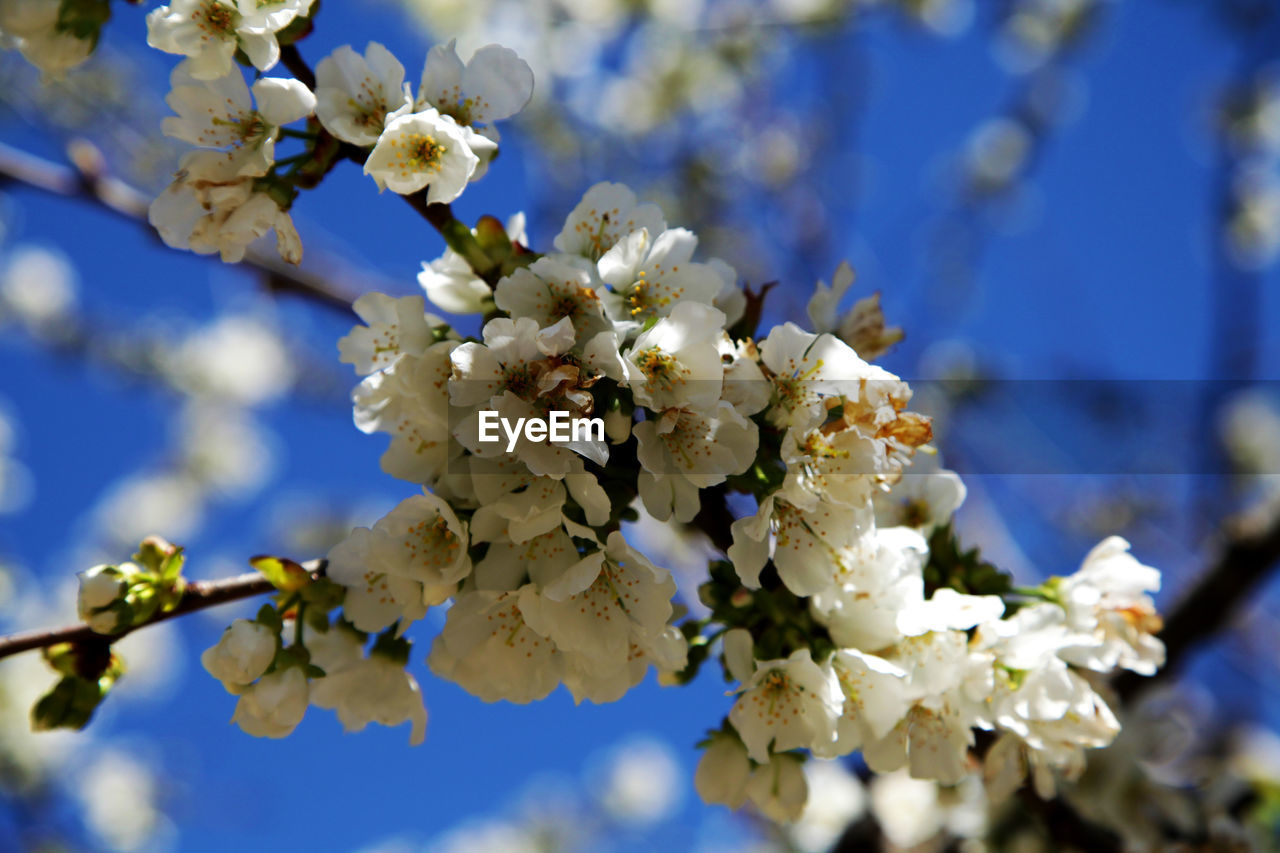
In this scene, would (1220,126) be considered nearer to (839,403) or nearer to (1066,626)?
(1066,626)

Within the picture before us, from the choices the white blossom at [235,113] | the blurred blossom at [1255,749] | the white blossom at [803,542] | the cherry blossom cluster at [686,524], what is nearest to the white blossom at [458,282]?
the cherry blossom cluster at [686,524]

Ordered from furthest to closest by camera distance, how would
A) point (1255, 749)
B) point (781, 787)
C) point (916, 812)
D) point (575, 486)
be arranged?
1. point (1255, 749)
2. point (916, 812)
3. point (781, 787)
4. point (575, 486)

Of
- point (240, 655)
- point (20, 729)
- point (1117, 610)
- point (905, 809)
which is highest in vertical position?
point (1117, 610)

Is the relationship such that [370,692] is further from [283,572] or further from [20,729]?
[20,729]

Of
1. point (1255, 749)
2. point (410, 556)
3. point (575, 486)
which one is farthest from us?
point (1255, 749)

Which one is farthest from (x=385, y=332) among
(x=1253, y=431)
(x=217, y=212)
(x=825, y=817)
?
(x=1253, y=431)

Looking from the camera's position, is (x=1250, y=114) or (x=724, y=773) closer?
(x=724, y=773)

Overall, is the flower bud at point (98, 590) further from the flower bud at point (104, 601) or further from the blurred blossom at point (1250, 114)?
the blurred blossom at point (1250, 114)
